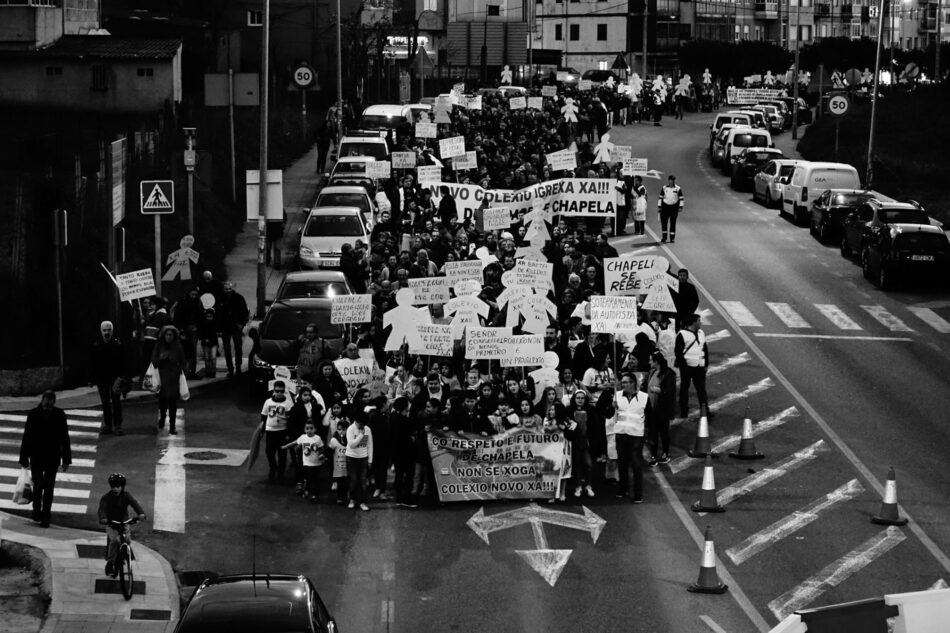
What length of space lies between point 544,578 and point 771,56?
380ft

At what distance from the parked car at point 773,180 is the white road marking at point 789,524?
27889mm

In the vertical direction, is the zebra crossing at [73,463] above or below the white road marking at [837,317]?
below

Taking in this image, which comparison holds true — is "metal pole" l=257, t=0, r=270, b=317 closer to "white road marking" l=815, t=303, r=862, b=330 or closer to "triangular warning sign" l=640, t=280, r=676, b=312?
"triangular warning sign" l=640, t=280, r=676, b=312

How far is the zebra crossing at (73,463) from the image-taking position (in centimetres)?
2006

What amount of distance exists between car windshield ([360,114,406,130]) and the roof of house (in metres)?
6.53

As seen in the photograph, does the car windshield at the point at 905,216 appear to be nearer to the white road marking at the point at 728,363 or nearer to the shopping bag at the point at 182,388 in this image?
the white road marking at the point at 728,363

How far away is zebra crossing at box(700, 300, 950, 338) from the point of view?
31438 millimetres

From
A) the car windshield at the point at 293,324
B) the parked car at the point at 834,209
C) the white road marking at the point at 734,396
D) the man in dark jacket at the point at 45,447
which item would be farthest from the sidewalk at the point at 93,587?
the parked car at the point at 834,209

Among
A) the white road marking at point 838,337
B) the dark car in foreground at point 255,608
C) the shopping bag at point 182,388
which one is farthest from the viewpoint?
the white road marking at point 838,337

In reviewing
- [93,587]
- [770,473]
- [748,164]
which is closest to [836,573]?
[770,473]

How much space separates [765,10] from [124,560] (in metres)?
143

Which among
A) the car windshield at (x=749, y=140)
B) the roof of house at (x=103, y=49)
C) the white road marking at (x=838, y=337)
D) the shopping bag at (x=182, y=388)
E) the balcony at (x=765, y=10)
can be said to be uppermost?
the balcony at (x=765, y=10)

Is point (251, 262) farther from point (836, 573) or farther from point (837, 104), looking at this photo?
point (837, 104)

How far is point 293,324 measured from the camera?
26.1 m
